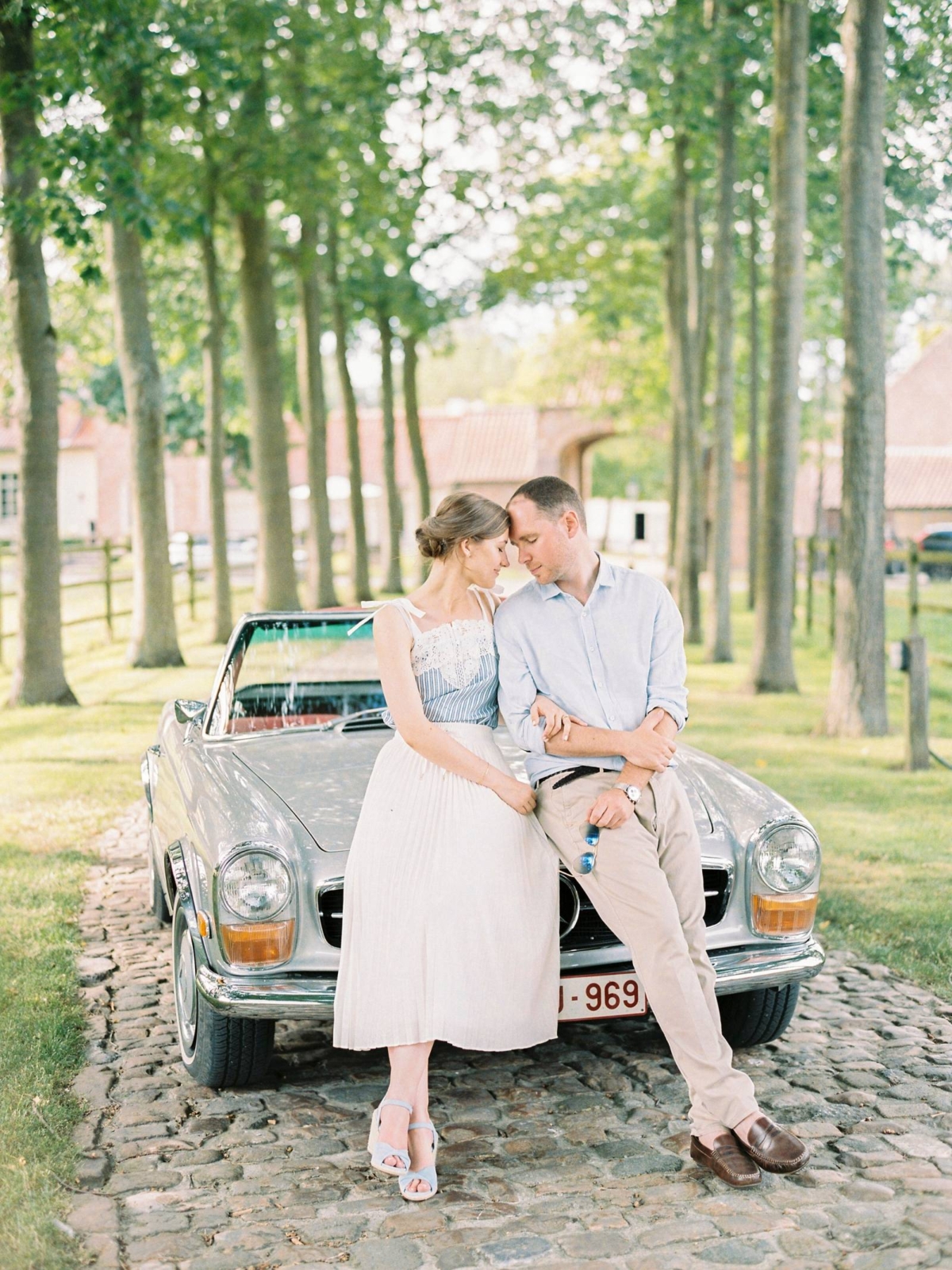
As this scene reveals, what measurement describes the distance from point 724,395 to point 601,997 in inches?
615

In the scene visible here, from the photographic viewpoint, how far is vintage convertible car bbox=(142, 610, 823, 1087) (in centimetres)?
435

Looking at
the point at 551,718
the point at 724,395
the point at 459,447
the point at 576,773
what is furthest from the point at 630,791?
the point at 459,447

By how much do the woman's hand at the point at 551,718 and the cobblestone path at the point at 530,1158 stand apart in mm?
1211

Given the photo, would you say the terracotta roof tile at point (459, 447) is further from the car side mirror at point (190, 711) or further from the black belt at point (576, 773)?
the black belt at point (576, 773)

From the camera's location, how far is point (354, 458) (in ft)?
100

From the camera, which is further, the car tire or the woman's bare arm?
the car tire

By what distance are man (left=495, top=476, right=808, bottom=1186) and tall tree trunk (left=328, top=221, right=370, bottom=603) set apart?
24.3 m

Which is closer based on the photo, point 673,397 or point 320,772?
point 320,772

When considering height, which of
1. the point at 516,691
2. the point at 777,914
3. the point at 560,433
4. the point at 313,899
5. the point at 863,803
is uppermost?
the point at 560,433

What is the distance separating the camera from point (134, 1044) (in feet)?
17.0

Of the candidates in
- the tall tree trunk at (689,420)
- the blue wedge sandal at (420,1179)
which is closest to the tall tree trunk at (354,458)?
the tall tree trunk at (689,420)

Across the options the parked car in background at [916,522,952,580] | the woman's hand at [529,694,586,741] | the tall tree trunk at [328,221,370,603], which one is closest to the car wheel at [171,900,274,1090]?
the woman's hand at [529,694,586,741]

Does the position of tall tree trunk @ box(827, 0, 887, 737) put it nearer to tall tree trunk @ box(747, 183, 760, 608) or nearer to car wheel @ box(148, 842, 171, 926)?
car wheel @ box(148, 842, 171, 926)

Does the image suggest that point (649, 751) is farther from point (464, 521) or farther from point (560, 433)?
point (560, 433)
